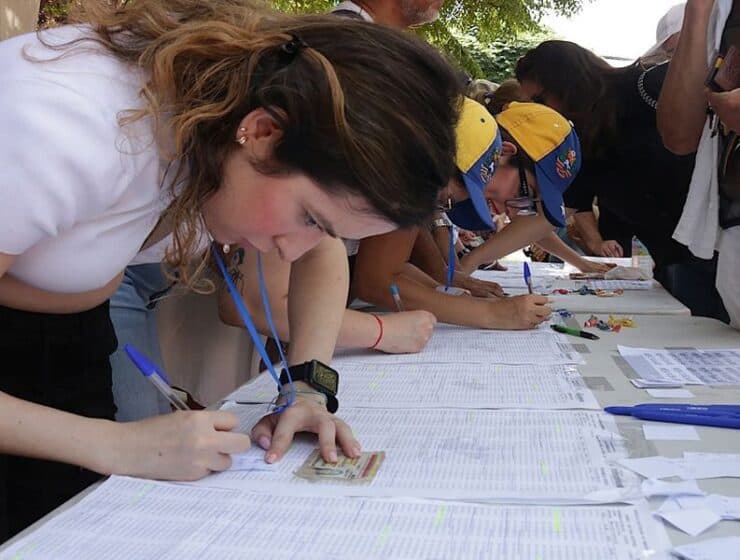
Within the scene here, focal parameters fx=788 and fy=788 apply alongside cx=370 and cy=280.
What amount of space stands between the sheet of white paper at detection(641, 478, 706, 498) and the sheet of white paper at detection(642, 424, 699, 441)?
0.54 feet

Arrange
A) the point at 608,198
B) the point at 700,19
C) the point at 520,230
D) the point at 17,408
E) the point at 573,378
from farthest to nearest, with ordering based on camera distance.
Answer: the point at 520,230 → the point at 608,198 → the point at 700,19 → the point at 573,378 → the point at 17,408

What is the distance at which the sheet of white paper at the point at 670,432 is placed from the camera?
41.8 inches

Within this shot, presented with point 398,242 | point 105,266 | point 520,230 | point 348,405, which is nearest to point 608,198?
point 520,230

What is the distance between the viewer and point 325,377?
3.94 ft

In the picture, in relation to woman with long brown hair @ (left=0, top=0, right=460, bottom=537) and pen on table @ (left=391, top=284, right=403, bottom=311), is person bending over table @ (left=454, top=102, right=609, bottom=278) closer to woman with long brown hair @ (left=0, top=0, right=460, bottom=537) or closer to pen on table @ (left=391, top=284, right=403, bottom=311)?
pen on table @ (left=391, top=284, right=403, bottom=311)

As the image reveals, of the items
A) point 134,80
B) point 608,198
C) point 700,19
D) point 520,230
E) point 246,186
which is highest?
point 700,19

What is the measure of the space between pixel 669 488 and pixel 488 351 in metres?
0.79

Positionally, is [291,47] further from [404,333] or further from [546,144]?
[546,144]

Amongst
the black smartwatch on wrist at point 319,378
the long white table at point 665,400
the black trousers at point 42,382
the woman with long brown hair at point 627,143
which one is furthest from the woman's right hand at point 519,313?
the black trousers at point 42,382

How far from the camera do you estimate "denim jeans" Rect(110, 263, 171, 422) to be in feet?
4.81

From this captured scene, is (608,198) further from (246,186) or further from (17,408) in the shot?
(17,408)

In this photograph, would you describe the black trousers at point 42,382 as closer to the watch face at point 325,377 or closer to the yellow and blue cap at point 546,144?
the watch face at point 325,377

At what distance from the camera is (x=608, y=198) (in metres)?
2.57

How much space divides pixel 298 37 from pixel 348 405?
58 cm
